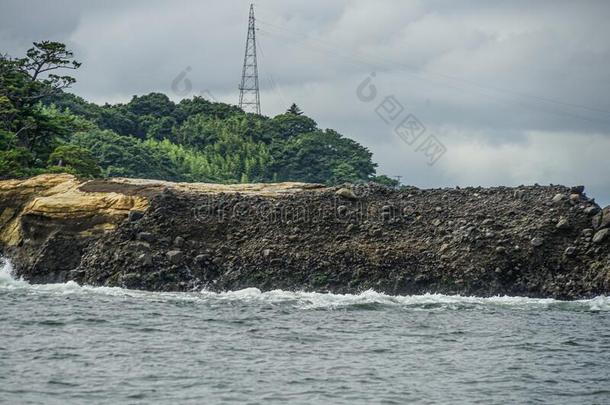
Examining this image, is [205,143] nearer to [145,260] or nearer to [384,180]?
[384,180]

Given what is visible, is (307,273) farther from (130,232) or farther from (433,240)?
(130,232)

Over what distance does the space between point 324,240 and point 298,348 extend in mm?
9860

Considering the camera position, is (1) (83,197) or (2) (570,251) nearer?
(2) (570,251)

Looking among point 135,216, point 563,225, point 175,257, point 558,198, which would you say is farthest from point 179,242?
point 558,198

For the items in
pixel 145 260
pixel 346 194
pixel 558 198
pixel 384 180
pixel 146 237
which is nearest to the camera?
pixel 145 260

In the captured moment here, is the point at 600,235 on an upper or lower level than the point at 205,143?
lower

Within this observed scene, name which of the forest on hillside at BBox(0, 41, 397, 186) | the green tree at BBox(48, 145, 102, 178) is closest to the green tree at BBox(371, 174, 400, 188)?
the forest on hillside at BBox(0, 41, 397, 186)

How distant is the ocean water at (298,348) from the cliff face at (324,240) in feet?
3.39

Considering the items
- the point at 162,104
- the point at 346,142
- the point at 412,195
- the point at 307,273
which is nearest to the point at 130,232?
the point at 307,273

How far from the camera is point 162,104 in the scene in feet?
313

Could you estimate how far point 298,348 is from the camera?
2042 cm

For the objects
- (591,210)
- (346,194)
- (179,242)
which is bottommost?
(179,242)

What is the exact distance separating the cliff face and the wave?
22.0 inches

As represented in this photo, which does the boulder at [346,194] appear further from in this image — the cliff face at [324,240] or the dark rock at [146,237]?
the dark rock at [146,237]
